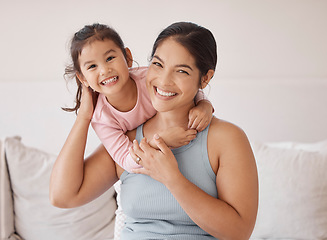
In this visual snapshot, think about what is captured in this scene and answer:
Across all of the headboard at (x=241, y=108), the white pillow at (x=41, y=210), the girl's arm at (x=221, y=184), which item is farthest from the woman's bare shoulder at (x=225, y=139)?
the headboard at (x=241, y=108)

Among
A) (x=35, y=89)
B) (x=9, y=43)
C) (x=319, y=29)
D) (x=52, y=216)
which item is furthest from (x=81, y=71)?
(x=319, y=29)

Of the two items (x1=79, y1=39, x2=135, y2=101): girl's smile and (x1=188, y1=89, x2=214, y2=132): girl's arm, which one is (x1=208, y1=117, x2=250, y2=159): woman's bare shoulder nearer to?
(x1=188, y1=89, x2=214, y2=132): girl's arm

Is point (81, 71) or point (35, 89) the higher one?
point (81, 71)

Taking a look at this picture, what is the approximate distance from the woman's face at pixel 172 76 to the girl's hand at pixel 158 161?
12cm

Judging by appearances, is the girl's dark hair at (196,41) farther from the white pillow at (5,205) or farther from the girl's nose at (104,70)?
the white pillow at (5,205)

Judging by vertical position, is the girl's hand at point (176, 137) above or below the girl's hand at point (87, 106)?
below

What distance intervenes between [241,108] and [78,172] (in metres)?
1.49

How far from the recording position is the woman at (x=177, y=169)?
122cm

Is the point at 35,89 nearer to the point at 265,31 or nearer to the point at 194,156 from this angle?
the point at 265,31

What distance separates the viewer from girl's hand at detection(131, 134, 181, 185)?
1.21 m

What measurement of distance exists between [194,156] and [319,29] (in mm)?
1729

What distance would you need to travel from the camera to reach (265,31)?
2672 mm

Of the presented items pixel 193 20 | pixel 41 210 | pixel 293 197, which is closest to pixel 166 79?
pixel 293 197

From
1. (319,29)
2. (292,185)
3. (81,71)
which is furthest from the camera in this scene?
(319,29)
